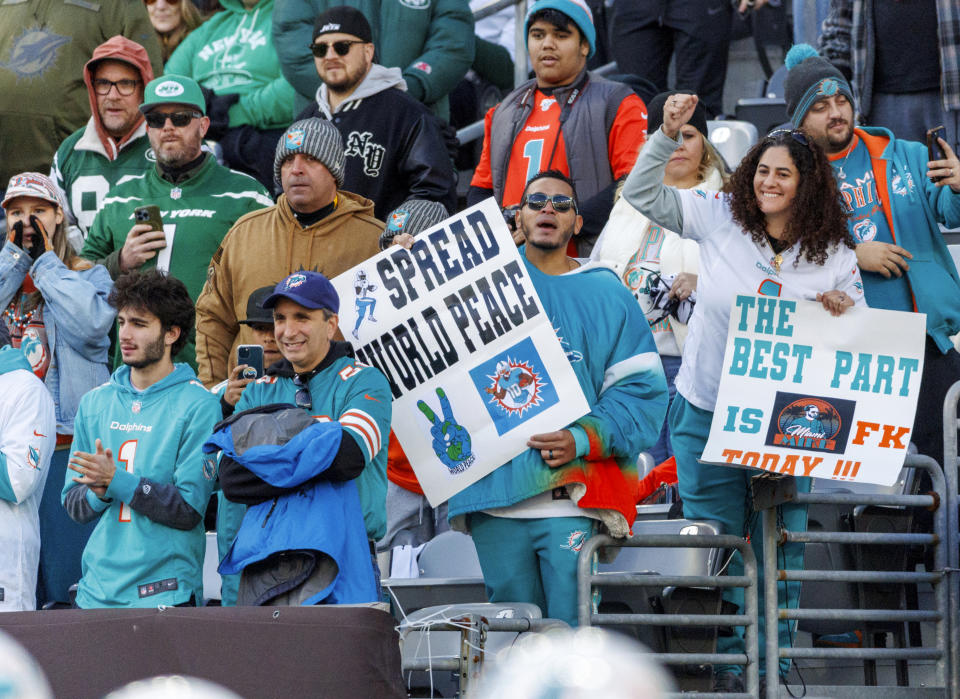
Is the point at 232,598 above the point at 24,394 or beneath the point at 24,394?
beneath

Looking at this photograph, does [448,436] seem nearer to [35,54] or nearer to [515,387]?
[515,387]

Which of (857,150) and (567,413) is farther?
(857,150)

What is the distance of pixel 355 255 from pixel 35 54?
3767mm

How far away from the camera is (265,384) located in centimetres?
536

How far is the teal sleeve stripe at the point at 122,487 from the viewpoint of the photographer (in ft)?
17.3

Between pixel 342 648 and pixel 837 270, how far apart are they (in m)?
2.60

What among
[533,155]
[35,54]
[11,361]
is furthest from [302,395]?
[35,54]

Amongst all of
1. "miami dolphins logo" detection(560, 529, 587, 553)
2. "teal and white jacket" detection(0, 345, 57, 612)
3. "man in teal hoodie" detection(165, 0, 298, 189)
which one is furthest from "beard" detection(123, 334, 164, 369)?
"man in teal hoodie" detection(165, 0, 298, 189)

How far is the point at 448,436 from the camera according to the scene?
5.62 metres

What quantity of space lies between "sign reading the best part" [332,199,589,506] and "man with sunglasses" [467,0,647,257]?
6.16ft

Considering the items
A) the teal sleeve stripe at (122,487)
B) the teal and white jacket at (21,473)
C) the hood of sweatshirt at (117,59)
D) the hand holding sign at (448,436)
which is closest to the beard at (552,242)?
the hand holding sign at (448,436)

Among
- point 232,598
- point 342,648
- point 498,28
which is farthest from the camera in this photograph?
point 498,28

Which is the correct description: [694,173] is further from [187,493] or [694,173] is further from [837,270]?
[187,493]

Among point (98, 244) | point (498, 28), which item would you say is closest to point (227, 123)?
point (98, 244)
